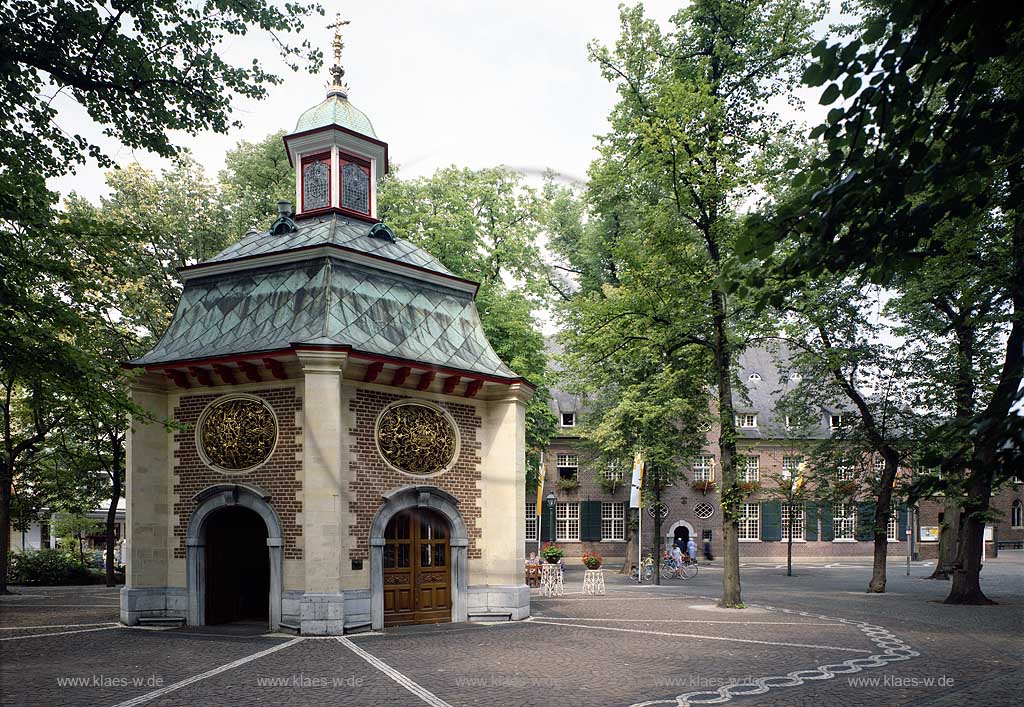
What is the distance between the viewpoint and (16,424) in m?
32.5

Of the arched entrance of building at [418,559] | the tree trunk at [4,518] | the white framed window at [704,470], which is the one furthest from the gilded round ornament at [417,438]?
the white framed window at [704,470]

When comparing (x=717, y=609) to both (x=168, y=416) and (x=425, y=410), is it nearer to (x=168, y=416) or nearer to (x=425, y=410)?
(x=425, y=410)

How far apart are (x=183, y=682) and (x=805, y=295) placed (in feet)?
55.9

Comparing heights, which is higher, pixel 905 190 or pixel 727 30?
pixel 727 30

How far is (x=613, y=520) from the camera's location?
50938mm

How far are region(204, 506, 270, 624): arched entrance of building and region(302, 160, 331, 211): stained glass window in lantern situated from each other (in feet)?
28.0

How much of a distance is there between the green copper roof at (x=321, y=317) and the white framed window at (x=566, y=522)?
31072mm

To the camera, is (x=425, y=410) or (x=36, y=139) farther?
(x=425, y=410)

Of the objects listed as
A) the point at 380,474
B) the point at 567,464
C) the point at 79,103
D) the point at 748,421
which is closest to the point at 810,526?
the point at 748,421

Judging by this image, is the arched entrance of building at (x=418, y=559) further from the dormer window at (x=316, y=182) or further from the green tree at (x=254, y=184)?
the green tree at (x=254, y=184)

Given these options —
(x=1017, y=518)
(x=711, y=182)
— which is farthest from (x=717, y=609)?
(x=1017, y=518)

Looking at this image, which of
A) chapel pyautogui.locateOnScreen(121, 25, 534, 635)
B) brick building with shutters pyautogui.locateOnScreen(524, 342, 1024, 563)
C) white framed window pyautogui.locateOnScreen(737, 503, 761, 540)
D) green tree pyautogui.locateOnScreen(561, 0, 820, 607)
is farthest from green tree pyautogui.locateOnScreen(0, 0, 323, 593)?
white framed window pyautogui.locateOnScreen(737, 503, 761, 540)

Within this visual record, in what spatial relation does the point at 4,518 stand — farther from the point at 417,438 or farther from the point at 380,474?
the point at 417,438

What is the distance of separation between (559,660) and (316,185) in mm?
14636
